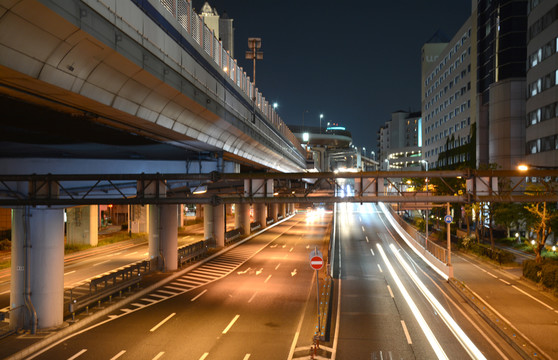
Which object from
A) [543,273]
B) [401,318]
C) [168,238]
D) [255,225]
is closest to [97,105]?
[401,318]

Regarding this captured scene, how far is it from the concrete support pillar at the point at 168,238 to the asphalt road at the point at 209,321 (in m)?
1.67

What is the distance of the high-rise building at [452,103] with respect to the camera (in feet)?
265

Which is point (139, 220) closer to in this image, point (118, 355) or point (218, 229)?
point (218, 229)

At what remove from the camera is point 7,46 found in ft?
30.6

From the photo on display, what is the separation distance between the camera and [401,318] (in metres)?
20.8

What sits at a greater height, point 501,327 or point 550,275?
point 550,275

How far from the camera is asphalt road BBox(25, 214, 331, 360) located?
16.1 m

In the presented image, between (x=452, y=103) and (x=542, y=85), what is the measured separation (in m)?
45.8

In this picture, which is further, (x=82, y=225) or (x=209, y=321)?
(x=82, y=225)

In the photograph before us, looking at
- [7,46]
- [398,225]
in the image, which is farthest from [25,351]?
[398,225]

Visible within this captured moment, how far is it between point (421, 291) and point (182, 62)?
19.4 m

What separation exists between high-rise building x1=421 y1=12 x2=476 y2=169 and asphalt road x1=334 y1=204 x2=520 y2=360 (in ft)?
159

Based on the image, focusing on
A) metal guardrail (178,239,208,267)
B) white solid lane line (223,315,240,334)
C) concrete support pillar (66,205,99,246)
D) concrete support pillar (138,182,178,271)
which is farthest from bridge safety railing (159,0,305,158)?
concrete support pillar (66,205,99,246)

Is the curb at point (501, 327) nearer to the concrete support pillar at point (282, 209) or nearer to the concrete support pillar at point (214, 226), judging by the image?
the concrete support pillar at point (214, 226)
